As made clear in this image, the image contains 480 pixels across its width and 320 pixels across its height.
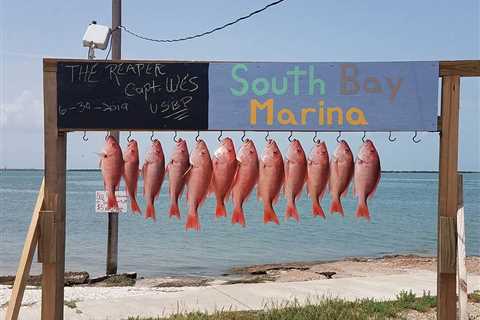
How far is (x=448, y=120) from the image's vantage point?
418 centimetres

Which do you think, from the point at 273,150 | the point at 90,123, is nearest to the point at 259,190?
the point at 273,150

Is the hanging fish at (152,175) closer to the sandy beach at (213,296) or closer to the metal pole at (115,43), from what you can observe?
the sandy beach at (213,296)

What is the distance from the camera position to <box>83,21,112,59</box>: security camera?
9.16 m

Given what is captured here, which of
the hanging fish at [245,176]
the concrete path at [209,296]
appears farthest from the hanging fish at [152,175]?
the concrete path at [209,296]

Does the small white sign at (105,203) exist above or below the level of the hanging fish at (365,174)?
below

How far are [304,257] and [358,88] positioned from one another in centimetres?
1562

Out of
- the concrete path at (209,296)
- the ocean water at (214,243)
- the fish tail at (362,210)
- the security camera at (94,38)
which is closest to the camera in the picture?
the fish tail at (362,210)

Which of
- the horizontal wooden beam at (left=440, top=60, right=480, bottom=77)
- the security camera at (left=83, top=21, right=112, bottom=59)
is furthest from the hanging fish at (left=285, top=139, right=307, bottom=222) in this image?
the security camera at (left=83, top=21, right=112, bottom=59)

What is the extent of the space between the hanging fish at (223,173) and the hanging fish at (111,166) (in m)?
0.67

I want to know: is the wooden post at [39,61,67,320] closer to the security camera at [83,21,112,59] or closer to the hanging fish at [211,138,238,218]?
the hanging fish at [211,138,238,218]

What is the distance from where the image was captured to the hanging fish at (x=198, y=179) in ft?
13.9

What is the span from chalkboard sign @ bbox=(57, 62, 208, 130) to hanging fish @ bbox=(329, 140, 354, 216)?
0.94m

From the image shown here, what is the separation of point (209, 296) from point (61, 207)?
352 cm

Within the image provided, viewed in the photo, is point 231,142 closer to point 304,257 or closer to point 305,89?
point 305,89
